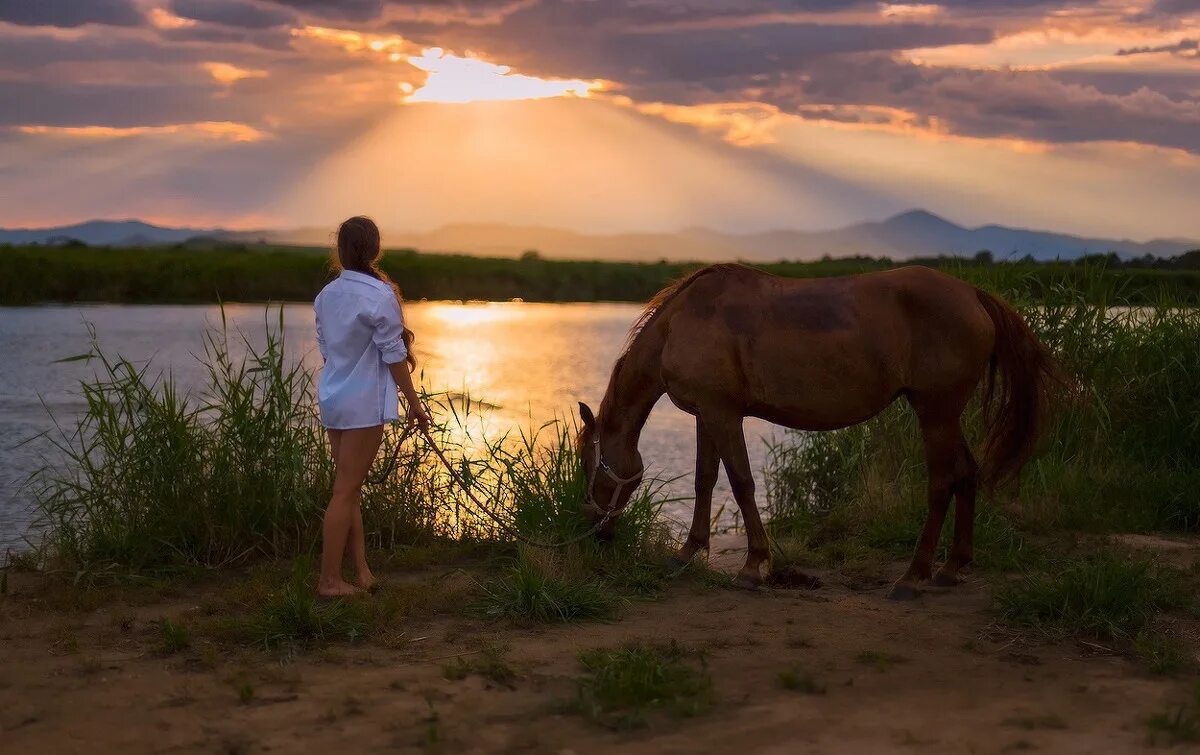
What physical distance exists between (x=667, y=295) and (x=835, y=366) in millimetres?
1007

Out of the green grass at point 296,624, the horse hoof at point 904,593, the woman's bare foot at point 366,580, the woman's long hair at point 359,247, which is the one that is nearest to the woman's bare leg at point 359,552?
the woman's bare foot at point 366,580

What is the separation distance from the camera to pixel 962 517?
248 inches

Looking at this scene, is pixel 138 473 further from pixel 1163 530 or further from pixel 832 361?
pixel 1163 530

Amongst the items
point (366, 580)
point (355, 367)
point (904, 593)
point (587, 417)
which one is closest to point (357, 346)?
point (355, 367)

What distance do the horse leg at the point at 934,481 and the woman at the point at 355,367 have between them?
2595 mm

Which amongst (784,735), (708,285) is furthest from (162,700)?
(708,285)

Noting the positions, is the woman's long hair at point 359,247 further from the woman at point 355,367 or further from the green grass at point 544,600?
the green grass at point 544,600

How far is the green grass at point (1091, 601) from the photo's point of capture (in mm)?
5176

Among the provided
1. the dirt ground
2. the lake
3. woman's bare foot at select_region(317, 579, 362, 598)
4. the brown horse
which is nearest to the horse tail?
the brown horse

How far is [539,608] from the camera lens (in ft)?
17.8

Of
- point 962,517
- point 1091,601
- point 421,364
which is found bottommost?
point 1091,601

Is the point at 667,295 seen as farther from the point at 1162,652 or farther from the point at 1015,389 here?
the point at 1162,652

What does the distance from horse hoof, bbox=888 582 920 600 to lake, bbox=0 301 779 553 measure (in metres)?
2.76

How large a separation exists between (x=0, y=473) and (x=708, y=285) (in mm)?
7005
